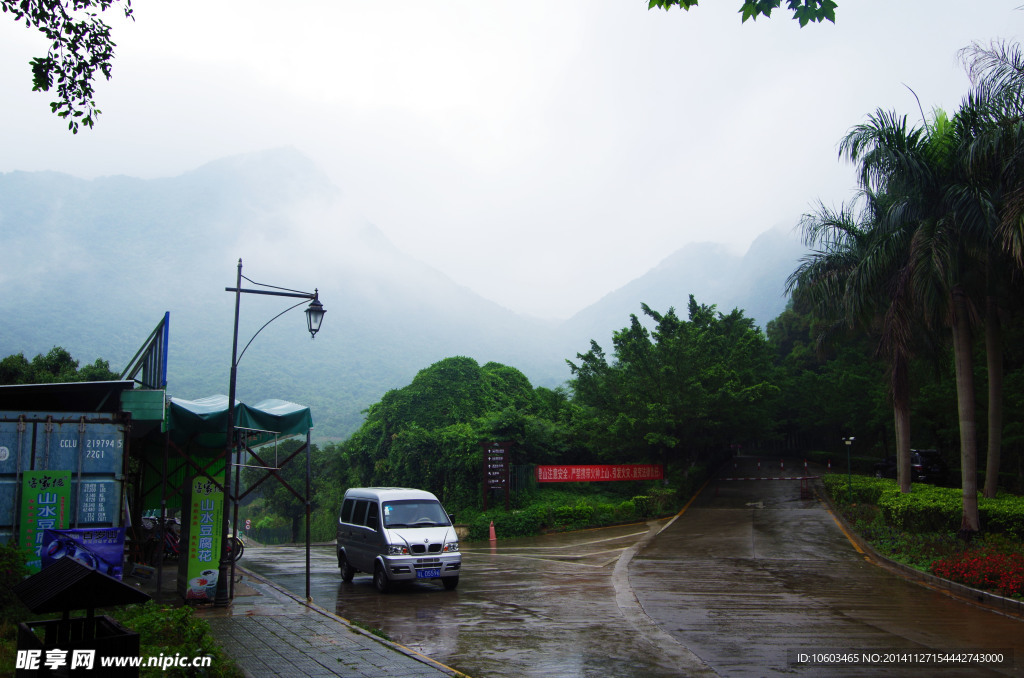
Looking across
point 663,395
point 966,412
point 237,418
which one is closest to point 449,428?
point 663,395

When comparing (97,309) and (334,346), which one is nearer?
(97,309)

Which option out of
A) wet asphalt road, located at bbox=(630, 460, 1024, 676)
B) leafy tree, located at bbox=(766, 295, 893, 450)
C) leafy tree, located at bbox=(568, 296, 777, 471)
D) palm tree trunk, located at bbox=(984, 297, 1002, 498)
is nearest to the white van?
wet asphalt road, located at bbox=(630, 460, 1024, 676)

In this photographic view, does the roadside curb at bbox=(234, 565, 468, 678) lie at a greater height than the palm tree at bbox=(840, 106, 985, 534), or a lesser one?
lesser

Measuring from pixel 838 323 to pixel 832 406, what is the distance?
58.3 ft

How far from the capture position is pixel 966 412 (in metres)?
15.4

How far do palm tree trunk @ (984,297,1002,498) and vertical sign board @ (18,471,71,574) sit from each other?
19741mm

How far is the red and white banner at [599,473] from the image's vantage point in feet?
87.0

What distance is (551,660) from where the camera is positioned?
25.1ft

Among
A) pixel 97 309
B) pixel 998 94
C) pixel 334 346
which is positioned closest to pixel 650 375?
pixel 998 94

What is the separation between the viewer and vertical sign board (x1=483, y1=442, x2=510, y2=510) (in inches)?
977

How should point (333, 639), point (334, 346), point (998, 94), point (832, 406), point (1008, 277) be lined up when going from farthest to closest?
point (334, 346) < point (832, 406) < point (1008, 277) < point (998, 94) < point (333, 639)

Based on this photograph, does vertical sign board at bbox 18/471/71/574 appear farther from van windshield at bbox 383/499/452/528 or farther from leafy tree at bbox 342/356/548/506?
leafy tree at bbox 342/356/548/506

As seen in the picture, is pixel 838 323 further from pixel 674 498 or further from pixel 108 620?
pixel 108 620

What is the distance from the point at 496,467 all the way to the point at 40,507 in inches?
662
